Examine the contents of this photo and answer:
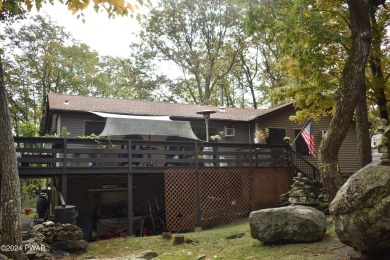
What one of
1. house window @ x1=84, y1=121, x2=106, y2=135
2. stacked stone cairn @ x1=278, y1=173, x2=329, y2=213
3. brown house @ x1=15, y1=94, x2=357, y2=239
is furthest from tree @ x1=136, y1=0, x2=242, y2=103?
stacked stone cairn @ x1=278, y1=173, x2=329, y2=213

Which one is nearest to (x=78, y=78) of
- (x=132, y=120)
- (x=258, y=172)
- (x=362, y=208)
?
(x=132, y=120)

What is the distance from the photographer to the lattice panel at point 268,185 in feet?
40.4

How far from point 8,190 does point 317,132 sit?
50.0 feet

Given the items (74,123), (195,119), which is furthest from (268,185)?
(74,123)

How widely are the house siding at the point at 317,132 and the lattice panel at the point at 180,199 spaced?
6.84 metres

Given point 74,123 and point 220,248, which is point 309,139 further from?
point 74,123

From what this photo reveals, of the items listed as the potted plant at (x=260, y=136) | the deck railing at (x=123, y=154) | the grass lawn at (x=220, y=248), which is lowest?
the grass lawn at (x=220, y=248)

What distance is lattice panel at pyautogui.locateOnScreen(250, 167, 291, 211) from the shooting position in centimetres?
1232

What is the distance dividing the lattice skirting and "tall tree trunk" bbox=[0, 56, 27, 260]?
16.6ft

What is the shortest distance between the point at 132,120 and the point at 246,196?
4804 millimetres

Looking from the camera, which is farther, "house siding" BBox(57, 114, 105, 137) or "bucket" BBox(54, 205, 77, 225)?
"house siding" BBox(57, 114, 105, 137)

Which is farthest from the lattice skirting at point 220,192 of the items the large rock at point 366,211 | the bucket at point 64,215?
the large rock at point 366,211

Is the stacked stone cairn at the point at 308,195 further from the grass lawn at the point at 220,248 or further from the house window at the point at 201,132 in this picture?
the house window at the point at 201,132

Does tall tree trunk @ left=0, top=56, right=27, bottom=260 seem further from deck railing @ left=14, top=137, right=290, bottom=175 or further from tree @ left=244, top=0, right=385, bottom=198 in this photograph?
tree @ left=244, top=0, right=385, bottom=198
